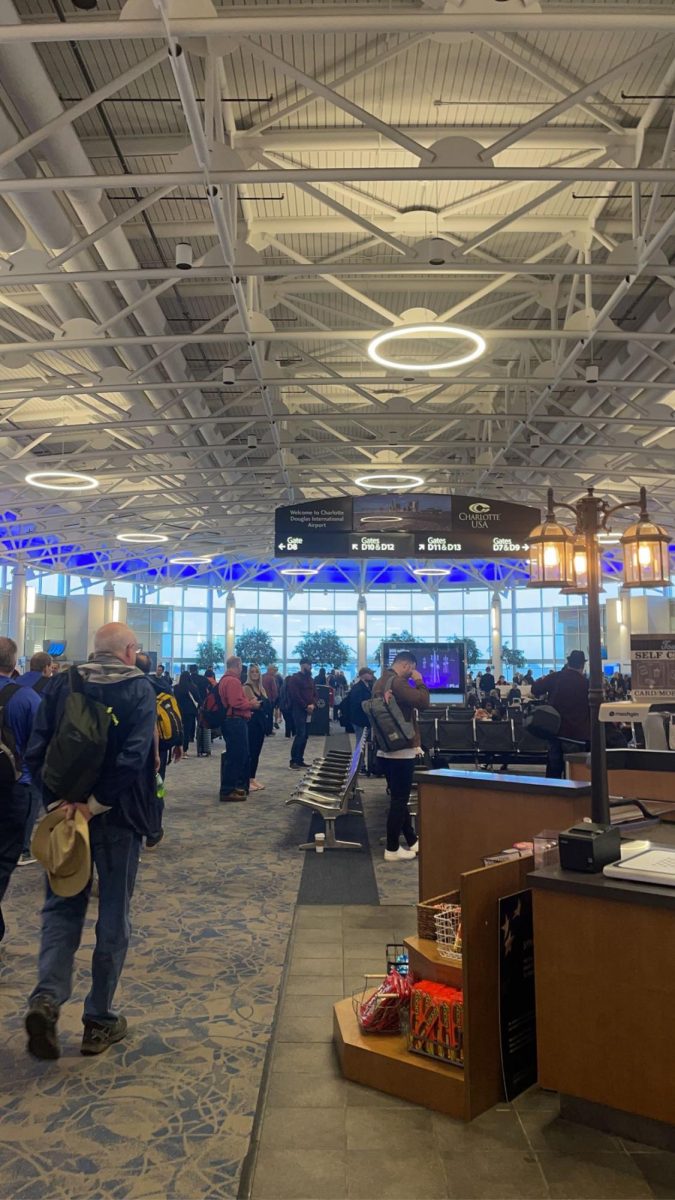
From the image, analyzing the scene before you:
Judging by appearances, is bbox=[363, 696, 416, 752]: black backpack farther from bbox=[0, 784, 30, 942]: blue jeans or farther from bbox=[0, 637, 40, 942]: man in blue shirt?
bbox=[0, 784, 30, 942]: blue jeans

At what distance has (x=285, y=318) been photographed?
1205 centimetres

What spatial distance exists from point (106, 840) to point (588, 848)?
1845 millimetres

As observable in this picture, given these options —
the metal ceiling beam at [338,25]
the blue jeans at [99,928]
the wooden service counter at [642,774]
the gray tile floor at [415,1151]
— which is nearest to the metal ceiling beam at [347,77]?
Result: the metal ceiling beam at [338,25]

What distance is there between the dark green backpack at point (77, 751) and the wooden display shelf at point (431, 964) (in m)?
1.43

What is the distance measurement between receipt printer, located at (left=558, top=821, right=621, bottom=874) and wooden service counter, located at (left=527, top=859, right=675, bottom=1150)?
0.05 meters

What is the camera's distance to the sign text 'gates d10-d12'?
13031 millimetres

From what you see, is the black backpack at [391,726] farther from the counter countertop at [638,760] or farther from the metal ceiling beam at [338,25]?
the metal ceiling beam at [338,25]

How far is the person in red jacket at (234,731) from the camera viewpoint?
29.5 feet

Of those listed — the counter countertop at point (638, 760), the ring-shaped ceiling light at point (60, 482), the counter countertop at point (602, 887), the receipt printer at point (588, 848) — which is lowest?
the counter countertop at point (602, 887)

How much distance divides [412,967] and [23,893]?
3.38 m

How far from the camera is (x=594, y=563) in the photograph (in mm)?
3744

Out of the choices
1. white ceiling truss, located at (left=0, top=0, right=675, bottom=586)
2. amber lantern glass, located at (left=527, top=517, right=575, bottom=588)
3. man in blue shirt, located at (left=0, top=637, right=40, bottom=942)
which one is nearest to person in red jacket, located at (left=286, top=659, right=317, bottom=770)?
white ceiling truss, located at (left=0, top=0, right=675, bottom=586)

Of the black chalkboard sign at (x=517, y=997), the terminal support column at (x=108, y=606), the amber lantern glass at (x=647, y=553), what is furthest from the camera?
the terminal support column at (x=108, y=606)

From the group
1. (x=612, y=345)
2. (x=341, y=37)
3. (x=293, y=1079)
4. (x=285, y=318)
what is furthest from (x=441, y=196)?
(x=293, y=1079)
